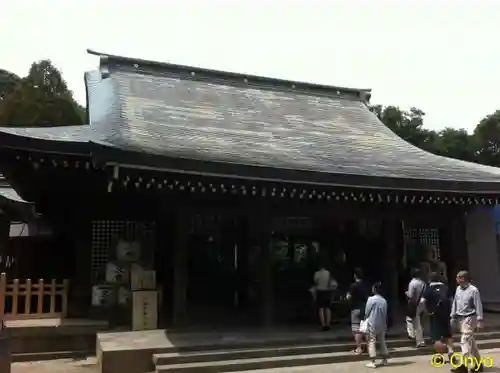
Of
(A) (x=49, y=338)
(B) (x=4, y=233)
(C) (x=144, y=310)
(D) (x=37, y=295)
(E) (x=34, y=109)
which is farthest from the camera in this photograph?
(E) (x=34, y=109)

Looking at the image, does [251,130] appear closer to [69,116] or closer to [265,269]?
[265,269]

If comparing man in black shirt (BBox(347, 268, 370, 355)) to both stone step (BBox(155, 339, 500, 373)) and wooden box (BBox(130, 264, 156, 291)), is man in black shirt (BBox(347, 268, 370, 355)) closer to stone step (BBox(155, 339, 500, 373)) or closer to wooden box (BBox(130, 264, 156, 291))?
stone step (BBox(155, 339, 500, 373))

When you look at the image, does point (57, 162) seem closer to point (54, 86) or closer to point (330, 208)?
point (330, 208)

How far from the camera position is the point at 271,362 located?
7848 mm

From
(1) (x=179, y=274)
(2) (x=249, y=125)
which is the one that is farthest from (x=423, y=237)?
(1) (x=179, y=274)

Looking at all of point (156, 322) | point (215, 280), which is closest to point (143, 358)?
point (156, 322)

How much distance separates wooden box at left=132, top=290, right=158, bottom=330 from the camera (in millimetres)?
9344

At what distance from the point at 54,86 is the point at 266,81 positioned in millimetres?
22295

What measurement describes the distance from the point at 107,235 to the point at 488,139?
34.1 meters

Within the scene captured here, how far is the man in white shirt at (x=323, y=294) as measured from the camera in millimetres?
9562

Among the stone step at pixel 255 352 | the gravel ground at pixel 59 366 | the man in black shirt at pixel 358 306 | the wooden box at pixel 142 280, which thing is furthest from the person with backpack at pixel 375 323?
the gravel ground at pixel 59 366

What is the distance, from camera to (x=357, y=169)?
10.4m

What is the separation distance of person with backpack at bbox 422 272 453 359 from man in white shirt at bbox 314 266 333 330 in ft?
6.70

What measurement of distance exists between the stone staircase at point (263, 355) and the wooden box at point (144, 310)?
5.65 ft
